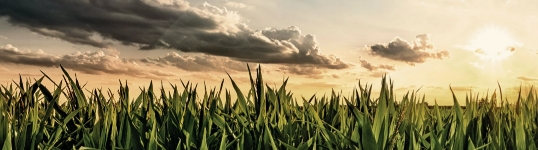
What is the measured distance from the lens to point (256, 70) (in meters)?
2.28

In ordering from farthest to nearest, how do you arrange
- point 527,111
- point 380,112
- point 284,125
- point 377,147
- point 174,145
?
point 527,111 → point 284,125 → point 174,145 → point 380,112 → point 377,147

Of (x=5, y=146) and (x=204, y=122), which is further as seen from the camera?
(x=204, y=122)

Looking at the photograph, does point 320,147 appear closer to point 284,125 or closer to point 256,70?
point 284,125

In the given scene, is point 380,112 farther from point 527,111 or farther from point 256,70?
point 527,111

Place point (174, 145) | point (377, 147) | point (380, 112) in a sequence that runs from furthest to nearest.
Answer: point (174, 145)
point (380, 112)
point (377, 147)

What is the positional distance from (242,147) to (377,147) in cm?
49

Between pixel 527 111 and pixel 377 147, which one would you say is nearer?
pixel 377 147

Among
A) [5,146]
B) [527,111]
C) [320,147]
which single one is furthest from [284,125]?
[527,111]

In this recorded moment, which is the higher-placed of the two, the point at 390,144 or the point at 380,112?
the point at 380,112

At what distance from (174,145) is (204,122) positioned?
0.15m

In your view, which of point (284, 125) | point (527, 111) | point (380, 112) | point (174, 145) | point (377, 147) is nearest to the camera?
point (377, 147)

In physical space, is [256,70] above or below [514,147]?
above

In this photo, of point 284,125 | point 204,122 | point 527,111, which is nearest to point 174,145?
point 204,122

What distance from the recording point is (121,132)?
6.88 feet
